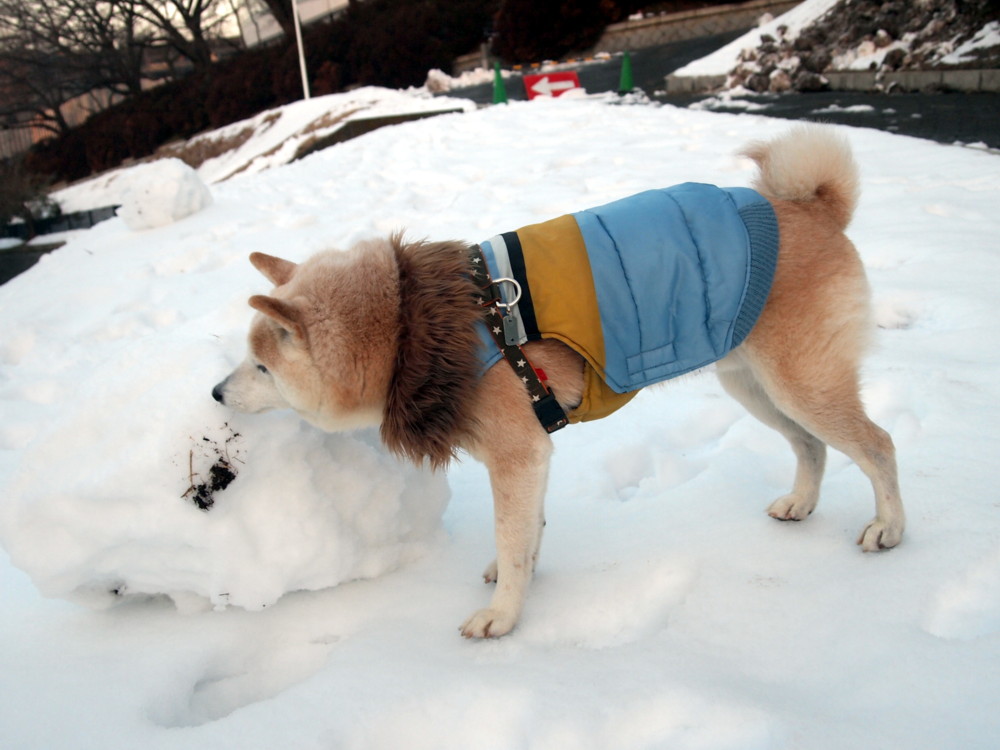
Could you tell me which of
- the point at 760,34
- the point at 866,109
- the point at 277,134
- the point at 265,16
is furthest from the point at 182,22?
the point at 866,109

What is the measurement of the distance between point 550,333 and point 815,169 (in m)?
1.14

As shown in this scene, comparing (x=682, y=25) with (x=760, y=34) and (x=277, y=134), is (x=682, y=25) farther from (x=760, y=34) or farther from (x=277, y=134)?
(x=277, y=134)

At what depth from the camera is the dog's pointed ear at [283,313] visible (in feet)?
6.77

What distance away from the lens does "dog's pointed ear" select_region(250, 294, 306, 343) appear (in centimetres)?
206

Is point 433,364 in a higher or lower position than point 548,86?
lower

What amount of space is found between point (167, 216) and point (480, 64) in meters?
17.4

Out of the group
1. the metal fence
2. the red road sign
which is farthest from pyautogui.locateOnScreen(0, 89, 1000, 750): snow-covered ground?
the metal fence

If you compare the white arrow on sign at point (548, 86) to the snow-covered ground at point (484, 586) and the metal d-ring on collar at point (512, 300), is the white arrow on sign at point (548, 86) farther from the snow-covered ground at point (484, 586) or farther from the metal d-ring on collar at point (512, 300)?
the metal d-ring on collar at point (512, 300)

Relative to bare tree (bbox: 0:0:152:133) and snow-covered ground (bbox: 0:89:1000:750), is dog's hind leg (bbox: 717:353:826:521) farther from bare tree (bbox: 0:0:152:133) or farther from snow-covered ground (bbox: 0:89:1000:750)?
bare tree (bbox: 0:0:152:133)

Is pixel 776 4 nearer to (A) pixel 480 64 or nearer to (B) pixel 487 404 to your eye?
(A) pixel 480 64

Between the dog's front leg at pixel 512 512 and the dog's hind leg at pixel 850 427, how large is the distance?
0.86 metres

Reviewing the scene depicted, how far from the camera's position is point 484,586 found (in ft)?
8.42

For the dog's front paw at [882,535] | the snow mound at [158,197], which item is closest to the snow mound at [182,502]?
the dog's front paw at [882,535]

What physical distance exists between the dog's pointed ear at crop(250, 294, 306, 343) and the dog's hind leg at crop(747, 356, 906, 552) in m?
1.55
